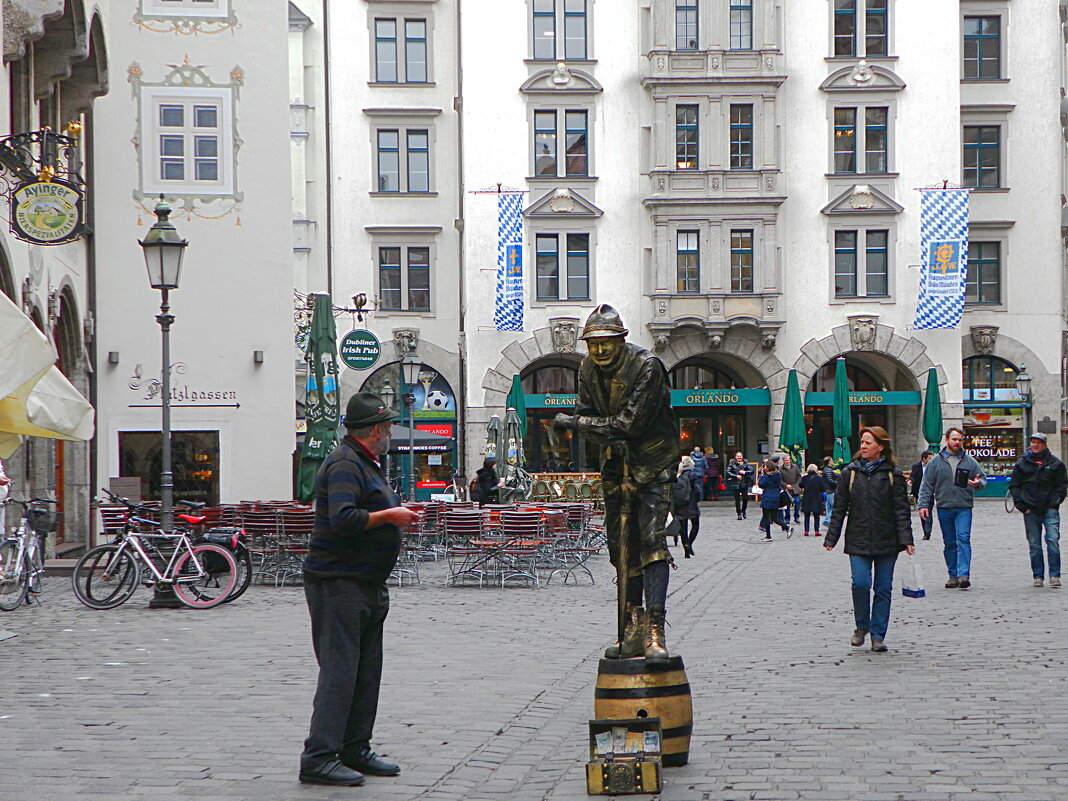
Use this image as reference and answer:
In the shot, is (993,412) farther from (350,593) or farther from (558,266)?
(350,593)

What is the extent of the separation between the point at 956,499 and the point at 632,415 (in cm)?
1005

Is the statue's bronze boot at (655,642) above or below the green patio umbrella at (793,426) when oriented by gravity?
below

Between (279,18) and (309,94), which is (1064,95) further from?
(279,18)

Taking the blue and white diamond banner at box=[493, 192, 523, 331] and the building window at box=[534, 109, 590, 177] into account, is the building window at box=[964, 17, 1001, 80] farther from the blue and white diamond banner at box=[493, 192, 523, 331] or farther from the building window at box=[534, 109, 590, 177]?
the blue and white diamond banner at box=[493, 192, 523, 331]

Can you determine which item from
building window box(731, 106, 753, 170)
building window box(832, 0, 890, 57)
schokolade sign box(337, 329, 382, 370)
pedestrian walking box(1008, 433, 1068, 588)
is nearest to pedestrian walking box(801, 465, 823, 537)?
schokolade sign box(337, 329, 382, 370)

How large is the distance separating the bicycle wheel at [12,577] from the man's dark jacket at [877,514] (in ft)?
27.4

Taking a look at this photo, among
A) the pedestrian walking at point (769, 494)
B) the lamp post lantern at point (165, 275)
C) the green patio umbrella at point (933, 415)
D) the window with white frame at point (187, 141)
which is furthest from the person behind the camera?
the green patio umbrella at point (933, 415)

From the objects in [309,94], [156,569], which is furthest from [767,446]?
[156,569]

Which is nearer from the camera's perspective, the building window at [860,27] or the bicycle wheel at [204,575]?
the bicycle wheel at [204,575]

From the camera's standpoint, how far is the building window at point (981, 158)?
45344 millimetres

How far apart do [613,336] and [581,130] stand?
1462 inches

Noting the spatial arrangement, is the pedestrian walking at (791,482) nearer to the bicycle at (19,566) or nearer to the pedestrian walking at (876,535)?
the bicycle at (19,566)

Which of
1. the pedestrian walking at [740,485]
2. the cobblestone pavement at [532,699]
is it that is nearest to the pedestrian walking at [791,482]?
the pedestrian walking at [740,485]

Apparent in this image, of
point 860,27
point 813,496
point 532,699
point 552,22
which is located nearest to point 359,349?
point 813,496
